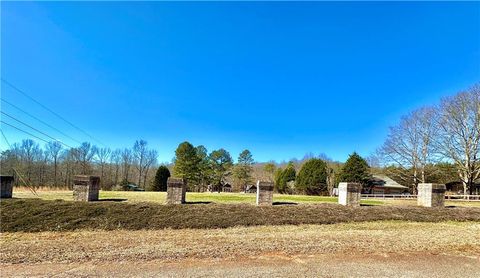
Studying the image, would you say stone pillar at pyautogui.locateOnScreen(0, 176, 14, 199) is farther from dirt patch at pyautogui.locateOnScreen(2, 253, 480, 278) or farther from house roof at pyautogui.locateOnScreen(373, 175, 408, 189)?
house roof at pyautogui.locateOnScreen(373, 175, 408, 189)

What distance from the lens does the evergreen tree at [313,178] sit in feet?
126

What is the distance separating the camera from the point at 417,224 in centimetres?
990

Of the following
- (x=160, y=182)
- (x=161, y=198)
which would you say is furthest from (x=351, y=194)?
(x=160, y=182)

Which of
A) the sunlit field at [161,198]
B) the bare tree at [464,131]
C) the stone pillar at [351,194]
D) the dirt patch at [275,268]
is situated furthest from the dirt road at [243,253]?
the bare tree at [464,131]

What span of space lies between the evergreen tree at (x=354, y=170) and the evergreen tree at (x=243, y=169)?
65.4 feet

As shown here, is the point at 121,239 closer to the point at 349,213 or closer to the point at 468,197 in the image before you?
the point at 349,213

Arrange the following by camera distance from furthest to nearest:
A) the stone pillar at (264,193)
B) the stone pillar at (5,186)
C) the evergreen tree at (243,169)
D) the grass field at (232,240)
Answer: the evergreen tree at (243,169) → the stone pillar at (264,193) → the stone pillar at (5,186) → the grass field at (232,240)

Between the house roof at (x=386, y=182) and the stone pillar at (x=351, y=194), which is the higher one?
the stone pillar at (x=351, y=194)

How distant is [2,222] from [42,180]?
156ft

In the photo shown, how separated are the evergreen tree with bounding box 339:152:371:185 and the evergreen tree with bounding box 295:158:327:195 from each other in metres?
2.52

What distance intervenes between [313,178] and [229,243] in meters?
33.5

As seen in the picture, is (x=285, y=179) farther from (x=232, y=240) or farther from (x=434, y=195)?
(x=232, y=240)

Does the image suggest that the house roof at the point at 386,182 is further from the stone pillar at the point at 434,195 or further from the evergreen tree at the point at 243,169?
the stone pillar at the point at 434,195

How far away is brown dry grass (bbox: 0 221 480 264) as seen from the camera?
574cm
